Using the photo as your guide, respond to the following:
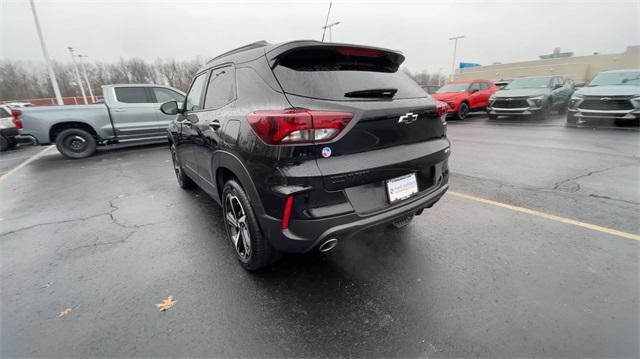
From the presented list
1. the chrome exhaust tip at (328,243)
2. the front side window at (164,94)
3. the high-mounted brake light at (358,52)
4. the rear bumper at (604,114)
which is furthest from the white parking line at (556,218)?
the front side window at (164,94)

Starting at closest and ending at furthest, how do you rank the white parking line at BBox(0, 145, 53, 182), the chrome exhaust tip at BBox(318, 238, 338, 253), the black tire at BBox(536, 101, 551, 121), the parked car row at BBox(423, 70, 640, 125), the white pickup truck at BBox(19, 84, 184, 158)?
1. the chrome exhaust tip at BBox(318, 238, 338, 253)
2. the white parking line at BBox(0, 145, 53, 182)
3. the white pickup truck at BBox(19, 84, 184, 158)
4. the parked car row at BBox(423, 70, 640, 125)
5. the black tire at BBox(536, 101, 551, 121)

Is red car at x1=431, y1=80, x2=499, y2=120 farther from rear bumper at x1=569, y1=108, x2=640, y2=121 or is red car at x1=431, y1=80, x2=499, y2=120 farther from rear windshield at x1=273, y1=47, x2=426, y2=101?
rear windshield at x1=273, y1=47, x2=426, y2=101

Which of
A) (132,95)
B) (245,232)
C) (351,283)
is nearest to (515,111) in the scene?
(351,283)

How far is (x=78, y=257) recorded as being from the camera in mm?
2951

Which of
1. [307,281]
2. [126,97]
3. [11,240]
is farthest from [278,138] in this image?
[126,97]

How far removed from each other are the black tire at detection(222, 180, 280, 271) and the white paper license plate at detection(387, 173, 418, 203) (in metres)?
1.05

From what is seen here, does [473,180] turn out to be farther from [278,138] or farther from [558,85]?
[558,85]

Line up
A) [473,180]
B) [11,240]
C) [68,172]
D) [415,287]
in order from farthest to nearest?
[68,172] → [473,180] → [11,240] → [415,287]

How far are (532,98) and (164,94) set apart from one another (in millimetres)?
13035

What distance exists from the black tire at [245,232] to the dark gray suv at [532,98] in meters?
12.1

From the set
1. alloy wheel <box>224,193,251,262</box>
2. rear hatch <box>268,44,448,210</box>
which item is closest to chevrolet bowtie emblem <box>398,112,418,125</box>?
rear hatch <box>268,44,448,210</box>

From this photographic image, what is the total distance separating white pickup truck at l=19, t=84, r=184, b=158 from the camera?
746 cm

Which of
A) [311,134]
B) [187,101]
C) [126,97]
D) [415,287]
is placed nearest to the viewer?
[311,134]

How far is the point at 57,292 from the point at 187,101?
104 inches
